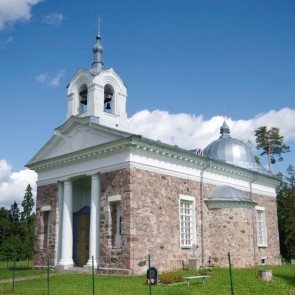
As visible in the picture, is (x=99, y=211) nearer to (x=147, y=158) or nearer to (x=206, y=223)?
(x=147, y=158)

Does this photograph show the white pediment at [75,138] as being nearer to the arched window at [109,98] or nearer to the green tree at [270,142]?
the arched window at [109,98]

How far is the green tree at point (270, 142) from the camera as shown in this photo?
138ft

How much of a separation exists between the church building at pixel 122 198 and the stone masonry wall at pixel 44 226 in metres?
0.05

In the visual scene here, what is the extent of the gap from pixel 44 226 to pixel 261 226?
42.8 feet

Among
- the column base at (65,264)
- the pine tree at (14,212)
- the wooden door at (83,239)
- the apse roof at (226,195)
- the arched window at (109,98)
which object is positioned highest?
the arched window at (109,98)

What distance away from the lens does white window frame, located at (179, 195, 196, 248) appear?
19.0 m

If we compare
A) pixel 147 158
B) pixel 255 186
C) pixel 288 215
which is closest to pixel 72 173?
pixel 147 158

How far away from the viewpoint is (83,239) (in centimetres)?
1981

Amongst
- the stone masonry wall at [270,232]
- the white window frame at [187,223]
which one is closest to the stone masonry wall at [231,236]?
the white window frame at [187,223]

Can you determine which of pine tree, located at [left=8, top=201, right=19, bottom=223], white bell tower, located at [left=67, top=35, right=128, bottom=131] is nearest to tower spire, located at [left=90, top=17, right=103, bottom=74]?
white bell tower, located at [left=67, top=35, right=128, bottom=131]

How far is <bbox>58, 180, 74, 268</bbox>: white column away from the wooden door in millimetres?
495

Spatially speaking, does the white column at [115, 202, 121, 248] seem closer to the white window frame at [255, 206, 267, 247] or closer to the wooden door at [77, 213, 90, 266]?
the wooden door at [77, 213, 90, 266]

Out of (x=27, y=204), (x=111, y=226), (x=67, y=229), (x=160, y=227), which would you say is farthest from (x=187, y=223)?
(x=27, y=204)

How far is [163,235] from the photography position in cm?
1759
